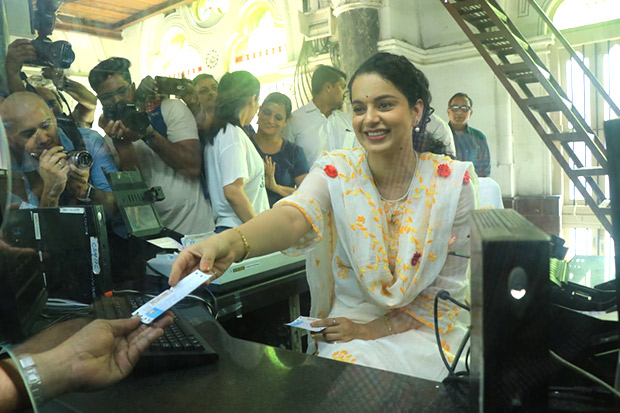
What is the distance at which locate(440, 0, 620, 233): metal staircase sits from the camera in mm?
1006

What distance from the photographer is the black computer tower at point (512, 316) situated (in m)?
0.33

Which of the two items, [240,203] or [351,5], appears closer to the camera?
[351,5]

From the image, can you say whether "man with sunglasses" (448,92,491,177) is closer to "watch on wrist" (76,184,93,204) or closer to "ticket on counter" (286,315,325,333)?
"ticket on counter" (286,315,325,333)

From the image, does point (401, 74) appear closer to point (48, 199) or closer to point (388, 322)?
point (388, 322)

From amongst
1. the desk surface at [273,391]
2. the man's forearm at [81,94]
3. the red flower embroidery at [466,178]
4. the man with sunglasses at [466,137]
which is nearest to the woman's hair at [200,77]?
the man's forearm at [81,94]

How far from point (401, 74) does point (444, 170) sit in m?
0.21

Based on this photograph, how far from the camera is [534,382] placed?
35 centimetres

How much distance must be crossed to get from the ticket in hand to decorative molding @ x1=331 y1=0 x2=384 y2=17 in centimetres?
78

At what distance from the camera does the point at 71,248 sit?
110cm

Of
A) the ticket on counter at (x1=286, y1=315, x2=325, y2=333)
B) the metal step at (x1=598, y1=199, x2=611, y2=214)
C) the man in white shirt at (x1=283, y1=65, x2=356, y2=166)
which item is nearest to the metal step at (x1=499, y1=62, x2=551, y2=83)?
the man in white shirt at (x1=283, y1=65, x2=356, y2=166)

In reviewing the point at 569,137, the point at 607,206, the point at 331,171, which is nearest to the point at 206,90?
the point at 331,171

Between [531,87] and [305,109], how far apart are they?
576 mm

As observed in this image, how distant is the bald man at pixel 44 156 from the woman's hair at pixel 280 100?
48 centimetres

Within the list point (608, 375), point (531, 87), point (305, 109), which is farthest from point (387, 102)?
point (608, 375)
